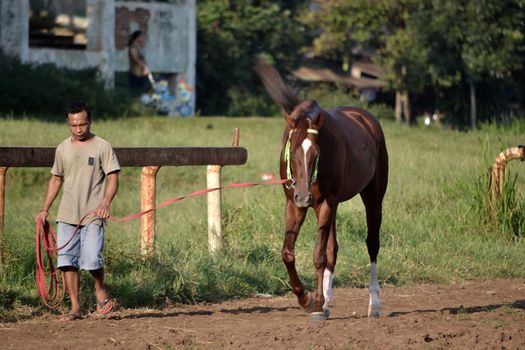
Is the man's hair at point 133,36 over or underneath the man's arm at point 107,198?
over

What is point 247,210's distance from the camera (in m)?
13.2

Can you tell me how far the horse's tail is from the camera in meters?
8.83

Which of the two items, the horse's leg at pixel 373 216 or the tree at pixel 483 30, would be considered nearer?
the horse's leg at pixel 373 216

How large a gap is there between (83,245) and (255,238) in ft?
14.1

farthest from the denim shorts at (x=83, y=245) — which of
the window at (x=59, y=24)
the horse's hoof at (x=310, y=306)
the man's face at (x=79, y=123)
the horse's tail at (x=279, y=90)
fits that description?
the window at (x=59, y=24)

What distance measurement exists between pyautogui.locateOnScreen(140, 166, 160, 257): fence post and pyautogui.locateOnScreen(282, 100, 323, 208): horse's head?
235 cm

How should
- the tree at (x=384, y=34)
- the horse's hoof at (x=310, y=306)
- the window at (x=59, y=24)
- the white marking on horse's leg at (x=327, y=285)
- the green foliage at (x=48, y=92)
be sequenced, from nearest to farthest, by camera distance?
the horse's hoof at (x=310, y=306) → the white marking on horse's leg at (x=327, y=285) → the green foliage at (x=48, y=92) → the window at (x=59, y=24) → the tree at (x=384, y=34)

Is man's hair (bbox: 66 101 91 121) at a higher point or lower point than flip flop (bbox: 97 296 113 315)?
higher

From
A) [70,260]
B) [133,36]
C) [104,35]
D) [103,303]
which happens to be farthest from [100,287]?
[133,36]

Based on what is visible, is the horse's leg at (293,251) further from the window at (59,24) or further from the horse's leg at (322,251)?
the window at (59,24)

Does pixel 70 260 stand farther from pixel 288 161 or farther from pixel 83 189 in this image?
pixel 288 161

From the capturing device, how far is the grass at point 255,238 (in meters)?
9.76

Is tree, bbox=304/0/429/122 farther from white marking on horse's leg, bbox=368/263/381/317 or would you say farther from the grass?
white marking on horse's leg, bbox=368/263/381/317

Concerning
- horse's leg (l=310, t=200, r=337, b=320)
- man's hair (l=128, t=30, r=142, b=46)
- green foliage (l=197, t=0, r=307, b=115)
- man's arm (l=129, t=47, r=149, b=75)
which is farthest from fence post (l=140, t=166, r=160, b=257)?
green foliage (l=197, t=0, r=307, b=115)
